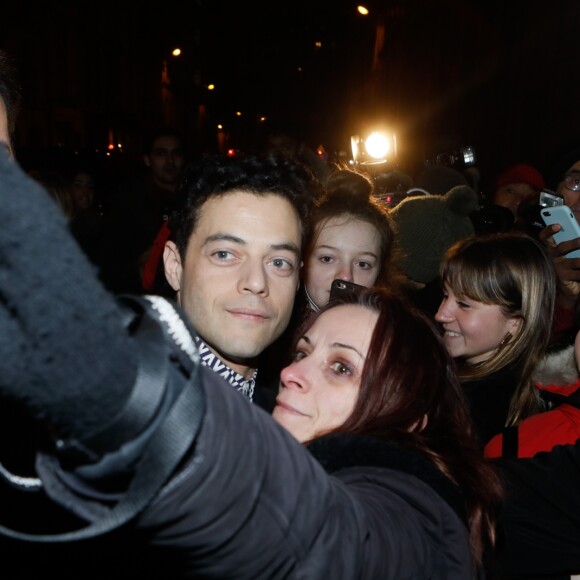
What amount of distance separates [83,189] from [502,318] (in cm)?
551

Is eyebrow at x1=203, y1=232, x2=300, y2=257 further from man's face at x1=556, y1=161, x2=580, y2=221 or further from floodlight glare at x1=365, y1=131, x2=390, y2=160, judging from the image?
floodlight glare at x1=365, y1=131, x2=390, y2=160

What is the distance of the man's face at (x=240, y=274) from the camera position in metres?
2.20

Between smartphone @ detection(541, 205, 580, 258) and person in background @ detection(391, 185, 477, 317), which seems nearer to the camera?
smartphone @ detection(541, 205, 580, 258)

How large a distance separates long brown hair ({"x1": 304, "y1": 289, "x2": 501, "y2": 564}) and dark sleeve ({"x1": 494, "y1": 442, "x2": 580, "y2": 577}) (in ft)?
0.67

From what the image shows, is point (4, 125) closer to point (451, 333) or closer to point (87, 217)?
point (451, 333)

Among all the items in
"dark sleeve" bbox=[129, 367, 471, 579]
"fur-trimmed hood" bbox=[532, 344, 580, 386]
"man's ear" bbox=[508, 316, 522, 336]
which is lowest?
"fur-trimmed hood" bbox=[532, 344, 580, 386]

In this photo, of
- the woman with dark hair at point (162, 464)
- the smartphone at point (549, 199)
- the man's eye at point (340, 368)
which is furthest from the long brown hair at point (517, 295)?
the woman with dark hair at point (162, 464)

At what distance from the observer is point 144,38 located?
28750 millimetres

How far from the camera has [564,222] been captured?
3.46 metres

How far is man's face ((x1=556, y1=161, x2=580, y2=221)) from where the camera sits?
12.9ft

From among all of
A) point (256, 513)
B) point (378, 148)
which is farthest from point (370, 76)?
point (256, 513)

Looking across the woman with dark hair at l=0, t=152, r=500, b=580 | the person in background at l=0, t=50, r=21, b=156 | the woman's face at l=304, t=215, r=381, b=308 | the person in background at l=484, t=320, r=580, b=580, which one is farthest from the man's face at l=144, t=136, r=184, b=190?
the woman with dark hair at l=0, t=152, r=500, b=580

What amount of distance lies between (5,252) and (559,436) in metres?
2.02

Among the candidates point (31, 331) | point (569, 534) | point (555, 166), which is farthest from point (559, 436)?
point (555, 166)
